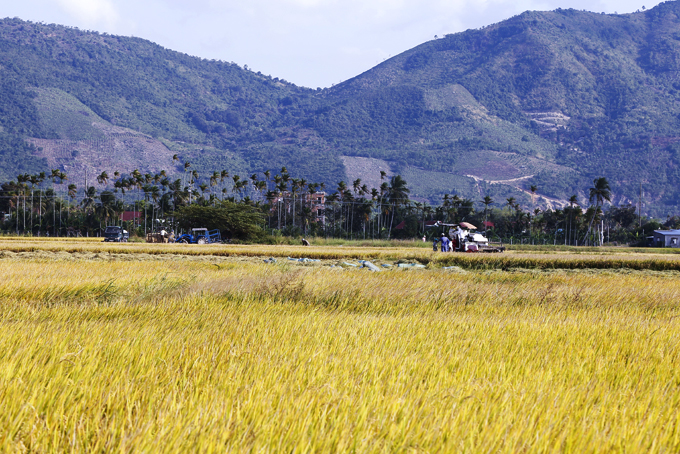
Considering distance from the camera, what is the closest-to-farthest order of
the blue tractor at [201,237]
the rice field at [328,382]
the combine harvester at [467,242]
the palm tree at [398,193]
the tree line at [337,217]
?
1. the rice field at [328,382]
2. the combine harvester at [467,242]
3. the blue tractor at [201,237]
4. the tree line at [337,217]
5. the palm tree at [398,193]

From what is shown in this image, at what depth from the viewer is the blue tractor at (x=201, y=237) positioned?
4891cm

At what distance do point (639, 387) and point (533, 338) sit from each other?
5.28 ft

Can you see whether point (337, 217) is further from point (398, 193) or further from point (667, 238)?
point (667, 238)

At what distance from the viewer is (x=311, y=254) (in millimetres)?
28578

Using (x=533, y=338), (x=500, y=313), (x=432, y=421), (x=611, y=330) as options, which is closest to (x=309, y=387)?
(x=432, y=421)

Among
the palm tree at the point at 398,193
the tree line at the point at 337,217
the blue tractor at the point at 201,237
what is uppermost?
the palm tree at the point at 398,193

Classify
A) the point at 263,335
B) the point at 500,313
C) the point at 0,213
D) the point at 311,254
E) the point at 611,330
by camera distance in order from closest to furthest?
the point at 263,335
the point at 611,330
the point at 500,313
the point at 311,254
the point at 0,213

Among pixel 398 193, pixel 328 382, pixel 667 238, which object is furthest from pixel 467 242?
→ pixel 398 193

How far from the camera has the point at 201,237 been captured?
161 feet

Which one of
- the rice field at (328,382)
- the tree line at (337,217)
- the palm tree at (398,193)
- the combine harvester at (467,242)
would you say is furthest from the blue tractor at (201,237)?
the palm tree at (398,193)

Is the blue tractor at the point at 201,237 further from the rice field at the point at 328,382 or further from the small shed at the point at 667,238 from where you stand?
the small shed at the point at 667,238

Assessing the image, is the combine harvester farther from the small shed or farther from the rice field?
the small shed

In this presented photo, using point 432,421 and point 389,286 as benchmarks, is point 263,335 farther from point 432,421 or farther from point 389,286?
point 389,286

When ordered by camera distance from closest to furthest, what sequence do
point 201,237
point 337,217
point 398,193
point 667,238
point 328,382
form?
point 328,382 < point 201,237 < point 667,238 < point 398,193 < point 337,217
